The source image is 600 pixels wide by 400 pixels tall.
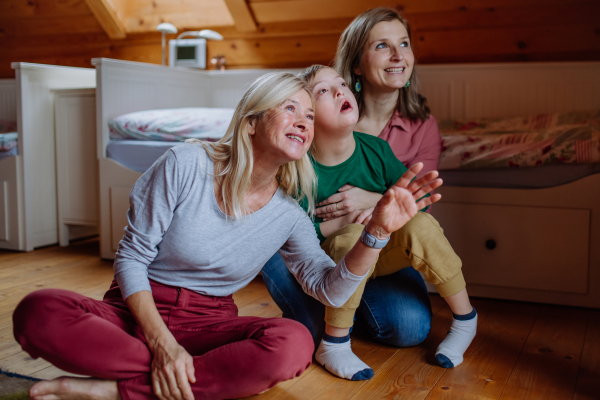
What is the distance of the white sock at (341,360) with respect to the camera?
128 centimetres

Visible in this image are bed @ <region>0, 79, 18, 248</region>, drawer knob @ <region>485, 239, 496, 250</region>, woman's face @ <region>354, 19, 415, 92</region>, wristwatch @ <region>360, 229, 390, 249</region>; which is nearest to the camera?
wristwatch @ <region>360, 229, 390, 249</region>

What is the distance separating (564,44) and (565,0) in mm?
190

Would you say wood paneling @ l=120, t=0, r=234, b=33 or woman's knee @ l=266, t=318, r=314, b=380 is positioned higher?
wood paneling @ l=120, t=0, r=234, b=33

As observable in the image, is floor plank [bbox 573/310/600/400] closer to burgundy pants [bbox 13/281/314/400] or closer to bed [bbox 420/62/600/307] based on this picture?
bed [bbox 420/62/600/307]

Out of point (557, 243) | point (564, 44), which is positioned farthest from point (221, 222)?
point (564, 44)

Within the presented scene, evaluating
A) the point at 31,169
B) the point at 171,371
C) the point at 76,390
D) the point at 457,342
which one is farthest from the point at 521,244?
the point at 31,169

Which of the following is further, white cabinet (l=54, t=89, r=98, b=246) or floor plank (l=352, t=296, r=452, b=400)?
white cabinet (l=54, t=89, r=98, b=246)

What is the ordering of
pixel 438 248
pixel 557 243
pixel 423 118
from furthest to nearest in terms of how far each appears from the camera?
pixel 557 243 → pixel 423 118 → pixel 438 248

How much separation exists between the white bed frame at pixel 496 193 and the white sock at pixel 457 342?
580 millimetres

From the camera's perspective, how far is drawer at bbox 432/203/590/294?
1.83 m

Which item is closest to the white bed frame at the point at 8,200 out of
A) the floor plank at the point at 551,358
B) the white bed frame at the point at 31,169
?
the white bed frame at the point at 31,169

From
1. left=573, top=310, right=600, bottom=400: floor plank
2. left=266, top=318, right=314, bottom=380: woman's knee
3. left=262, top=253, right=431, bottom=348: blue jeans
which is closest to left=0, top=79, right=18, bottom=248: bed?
left=262, top=253, right=431, bottom=348: blue jeans

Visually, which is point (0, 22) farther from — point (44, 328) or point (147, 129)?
point (44, 328)

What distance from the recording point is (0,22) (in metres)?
3.69
